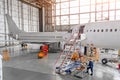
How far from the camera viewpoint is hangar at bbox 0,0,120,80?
10289mm

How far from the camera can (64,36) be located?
20984 millimetres

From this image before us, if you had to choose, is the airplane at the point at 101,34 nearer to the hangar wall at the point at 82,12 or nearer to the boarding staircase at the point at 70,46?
the boarding staircase at the point at 70,46

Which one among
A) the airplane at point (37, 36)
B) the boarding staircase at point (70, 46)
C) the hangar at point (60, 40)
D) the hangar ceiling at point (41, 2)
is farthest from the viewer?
the hangar ceiling at point (41, 2)

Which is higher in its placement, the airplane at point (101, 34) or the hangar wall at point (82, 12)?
the hangar wall at point (82, 12)

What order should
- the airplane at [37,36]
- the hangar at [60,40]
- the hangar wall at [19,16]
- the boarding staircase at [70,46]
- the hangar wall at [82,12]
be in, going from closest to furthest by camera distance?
the hangar at [60,40], the boarding staircase at [70,46], the airplane at [37,36], the hangar wall at [19,16], the hangar wall at [82,12]

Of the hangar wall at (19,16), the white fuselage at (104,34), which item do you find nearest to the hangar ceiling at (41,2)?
the hangar wall at (19,16)

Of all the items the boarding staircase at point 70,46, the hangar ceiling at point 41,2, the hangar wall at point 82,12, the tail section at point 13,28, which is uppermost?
the hangar ceiling at point 41,2

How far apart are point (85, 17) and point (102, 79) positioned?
26.4m

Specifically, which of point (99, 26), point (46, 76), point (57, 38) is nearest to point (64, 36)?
point (57, 38)

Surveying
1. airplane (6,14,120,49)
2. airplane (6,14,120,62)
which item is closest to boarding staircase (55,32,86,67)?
airplane (6,14,120,62)

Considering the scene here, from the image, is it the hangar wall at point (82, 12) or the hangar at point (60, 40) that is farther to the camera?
the hangar wall at point (82, 12)

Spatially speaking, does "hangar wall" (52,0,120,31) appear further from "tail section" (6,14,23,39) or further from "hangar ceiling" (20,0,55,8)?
"tail section" (6,14,23,39)

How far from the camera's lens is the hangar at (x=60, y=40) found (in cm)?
1029

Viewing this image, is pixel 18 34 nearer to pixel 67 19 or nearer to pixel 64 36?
pixel 64 36
